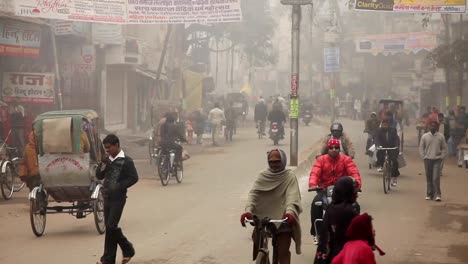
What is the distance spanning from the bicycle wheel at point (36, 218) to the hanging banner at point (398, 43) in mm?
51661

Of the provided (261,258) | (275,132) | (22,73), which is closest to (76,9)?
(22,73)

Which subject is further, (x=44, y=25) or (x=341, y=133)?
(x=44, y=25)

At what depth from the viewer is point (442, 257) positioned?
1110 cm

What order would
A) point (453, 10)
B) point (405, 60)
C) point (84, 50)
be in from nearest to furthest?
point (453, 10) < point (84, 50) < point (405, 60)

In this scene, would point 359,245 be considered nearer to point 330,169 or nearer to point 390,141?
point 330,169

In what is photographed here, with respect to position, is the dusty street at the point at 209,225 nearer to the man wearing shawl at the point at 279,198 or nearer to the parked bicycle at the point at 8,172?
the parked bicycle at the point at 8,172

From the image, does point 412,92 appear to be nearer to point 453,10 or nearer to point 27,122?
point 453,10

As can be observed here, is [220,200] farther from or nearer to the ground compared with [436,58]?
nearer to the ground

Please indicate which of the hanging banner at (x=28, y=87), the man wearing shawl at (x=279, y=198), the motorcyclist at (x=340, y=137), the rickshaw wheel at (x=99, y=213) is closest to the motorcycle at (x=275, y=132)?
the hanging banner at (x=28, y=87)

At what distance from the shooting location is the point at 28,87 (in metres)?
23.3

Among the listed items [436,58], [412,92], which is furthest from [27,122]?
[412,92]

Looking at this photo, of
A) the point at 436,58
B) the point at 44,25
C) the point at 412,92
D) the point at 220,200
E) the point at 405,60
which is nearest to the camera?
the point at 220,200

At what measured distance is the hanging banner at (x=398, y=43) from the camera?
2429 inches

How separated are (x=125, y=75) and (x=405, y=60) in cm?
3907
